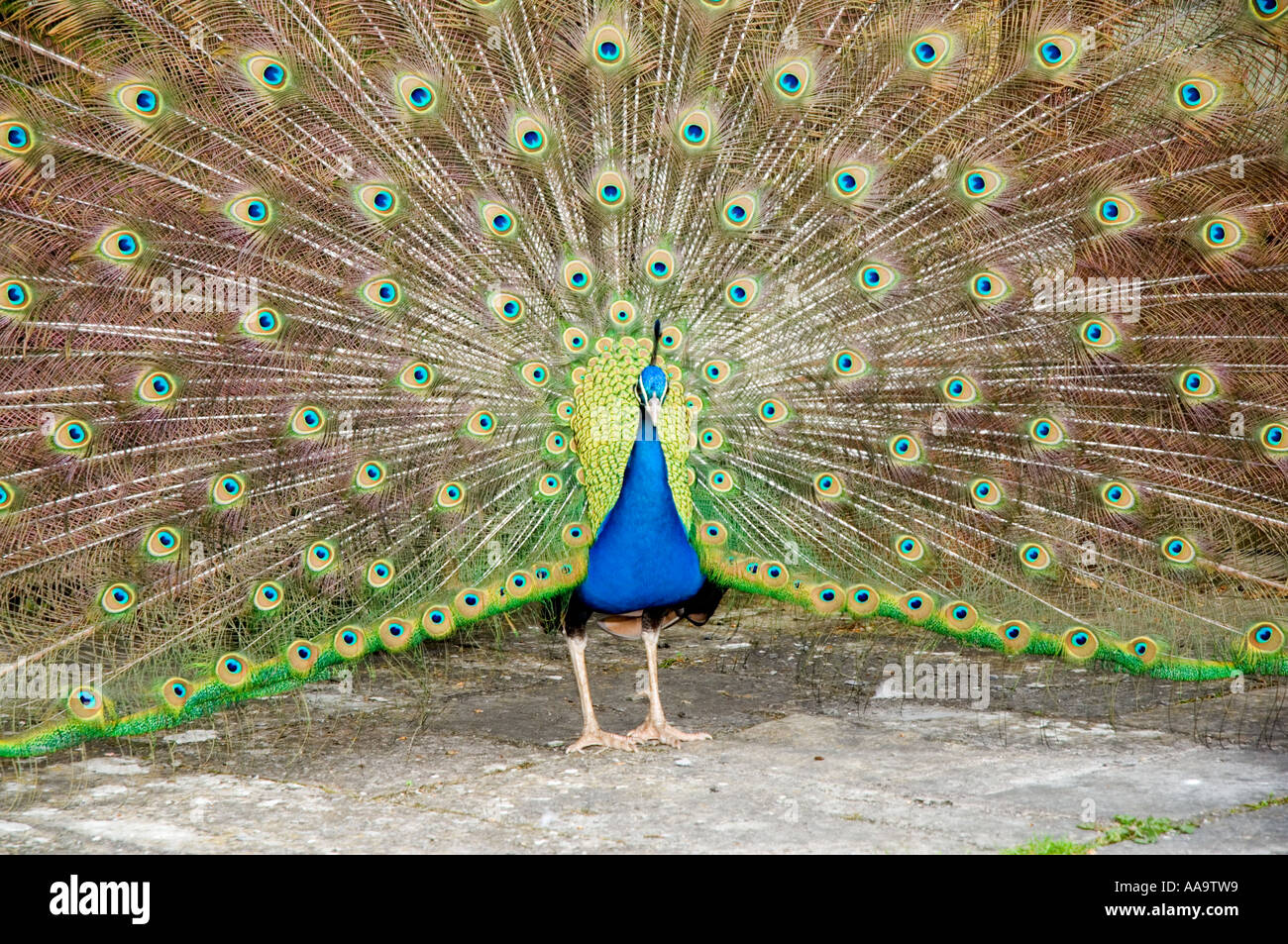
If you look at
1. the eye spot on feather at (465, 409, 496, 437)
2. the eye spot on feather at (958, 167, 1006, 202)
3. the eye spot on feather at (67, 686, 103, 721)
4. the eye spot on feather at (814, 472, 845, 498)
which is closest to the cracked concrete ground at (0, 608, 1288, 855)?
the eye spot on feather at (67, 686, 103, 721)

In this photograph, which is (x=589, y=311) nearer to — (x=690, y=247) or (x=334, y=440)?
(x=690, y=247)

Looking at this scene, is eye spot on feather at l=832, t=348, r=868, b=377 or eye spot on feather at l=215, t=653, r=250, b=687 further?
eye spot on feather at l=832, t=348, r=868, b=377

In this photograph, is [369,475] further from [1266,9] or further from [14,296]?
[1266,9]

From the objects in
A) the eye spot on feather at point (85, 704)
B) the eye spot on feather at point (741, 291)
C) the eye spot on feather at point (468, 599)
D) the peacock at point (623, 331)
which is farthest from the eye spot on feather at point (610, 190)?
the eye spot on feather at point (85, 704)

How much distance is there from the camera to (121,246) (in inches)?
160

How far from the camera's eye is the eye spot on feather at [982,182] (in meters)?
4.25

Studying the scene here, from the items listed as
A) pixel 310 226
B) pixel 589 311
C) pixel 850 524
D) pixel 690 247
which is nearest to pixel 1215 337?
pixel 850 524

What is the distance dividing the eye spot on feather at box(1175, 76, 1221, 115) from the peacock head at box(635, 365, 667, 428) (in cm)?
182

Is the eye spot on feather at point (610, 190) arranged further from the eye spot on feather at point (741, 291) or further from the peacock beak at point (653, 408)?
the peacock beak at point (653, 408)

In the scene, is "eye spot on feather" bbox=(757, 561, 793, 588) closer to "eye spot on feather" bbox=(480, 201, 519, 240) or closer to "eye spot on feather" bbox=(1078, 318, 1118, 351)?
"eye spot on feather" bbox=(1078, 318, 1118, 351)

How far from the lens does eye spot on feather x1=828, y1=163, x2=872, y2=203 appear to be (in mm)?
4312

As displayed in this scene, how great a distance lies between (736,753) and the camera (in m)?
4.51

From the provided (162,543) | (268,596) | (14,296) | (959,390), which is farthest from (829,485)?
(14,296)

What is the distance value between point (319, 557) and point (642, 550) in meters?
1.06
